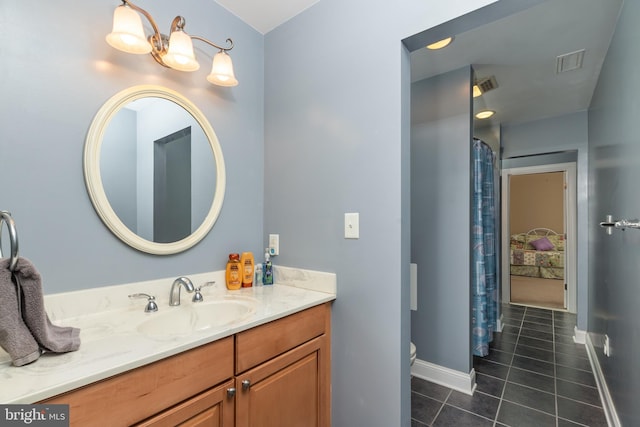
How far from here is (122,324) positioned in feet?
3.55

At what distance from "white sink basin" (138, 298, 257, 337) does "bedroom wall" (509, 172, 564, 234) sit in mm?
6494

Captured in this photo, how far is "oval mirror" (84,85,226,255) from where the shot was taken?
1216 mm

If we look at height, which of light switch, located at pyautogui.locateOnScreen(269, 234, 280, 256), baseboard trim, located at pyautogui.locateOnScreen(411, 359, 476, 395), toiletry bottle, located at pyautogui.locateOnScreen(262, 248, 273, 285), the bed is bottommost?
baseboard trim, located at pyautogui.locateOnScreen(411, 359, 476, 395)

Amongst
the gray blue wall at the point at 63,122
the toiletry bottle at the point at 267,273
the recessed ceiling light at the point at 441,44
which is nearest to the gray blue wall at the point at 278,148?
the gray blue wall at the point at 63,122

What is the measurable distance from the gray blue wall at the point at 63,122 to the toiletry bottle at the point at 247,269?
25 cm

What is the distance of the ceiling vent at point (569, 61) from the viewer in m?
2.09

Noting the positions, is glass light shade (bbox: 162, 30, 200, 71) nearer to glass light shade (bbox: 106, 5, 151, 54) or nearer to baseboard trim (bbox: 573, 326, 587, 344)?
glass light shade (bbox: 106, 5, 151, 54)

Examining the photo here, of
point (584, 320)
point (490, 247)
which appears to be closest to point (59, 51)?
point (490, 247)

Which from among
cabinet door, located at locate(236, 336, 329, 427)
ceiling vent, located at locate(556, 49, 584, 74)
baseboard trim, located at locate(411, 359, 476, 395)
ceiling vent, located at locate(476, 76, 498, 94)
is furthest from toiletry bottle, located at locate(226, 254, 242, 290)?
ceiling vent, located at locate(556, 49, 584, 74)

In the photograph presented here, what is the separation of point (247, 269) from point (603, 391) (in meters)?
2.61

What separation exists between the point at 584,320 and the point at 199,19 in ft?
14.1

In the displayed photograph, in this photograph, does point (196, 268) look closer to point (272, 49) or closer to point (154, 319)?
point (154, 319)

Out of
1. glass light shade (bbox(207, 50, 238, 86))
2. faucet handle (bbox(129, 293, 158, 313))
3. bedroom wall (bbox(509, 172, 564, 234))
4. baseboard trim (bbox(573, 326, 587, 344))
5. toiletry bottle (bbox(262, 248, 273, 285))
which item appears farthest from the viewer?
bedroom wall (bbox(509, 172, 564, 234))

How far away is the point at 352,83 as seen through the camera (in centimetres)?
146
